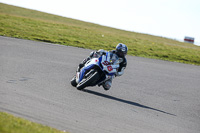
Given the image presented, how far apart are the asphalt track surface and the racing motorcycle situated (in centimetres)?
36

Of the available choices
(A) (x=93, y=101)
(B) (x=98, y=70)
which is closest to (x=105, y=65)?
(B) (x=98, y=70)

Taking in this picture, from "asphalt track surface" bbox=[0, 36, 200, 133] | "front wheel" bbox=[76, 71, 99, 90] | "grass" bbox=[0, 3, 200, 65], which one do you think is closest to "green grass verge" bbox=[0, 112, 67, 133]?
"asphalt track surface" bbox=[0, 36, 200, 133]

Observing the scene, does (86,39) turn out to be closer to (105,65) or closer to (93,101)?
(105,65)

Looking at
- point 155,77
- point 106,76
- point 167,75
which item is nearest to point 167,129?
point 106,76

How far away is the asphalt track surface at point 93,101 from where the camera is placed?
269 inches

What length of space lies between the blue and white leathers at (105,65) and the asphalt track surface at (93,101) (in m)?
0.60

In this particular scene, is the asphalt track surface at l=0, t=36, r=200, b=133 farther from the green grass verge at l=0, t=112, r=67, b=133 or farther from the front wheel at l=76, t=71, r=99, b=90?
the green grass verge at l=0, t=112, r=67, b=133

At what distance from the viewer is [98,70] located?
9.77 metres

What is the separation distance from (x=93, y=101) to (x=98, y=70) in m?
1.12

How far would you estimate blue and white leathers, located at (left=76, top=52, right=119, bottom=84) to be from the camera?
9742 millimetres

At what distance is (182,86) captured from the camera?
14.7m

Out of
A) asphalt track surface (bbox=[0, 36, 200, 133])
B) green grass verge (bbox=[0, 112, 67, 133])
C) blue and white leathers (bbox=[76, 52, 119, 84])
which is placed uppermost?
blue and white leathers (bbox=[76, 52, 119, 84])

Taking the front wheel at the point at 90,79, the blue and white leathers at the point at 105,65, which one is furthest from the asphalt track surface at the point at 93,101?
the blue and white leathers at the point at 105,65

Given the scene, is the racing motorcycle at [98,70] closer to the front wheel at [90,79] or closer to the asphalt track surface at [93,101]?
the front wheel at [90,79]
